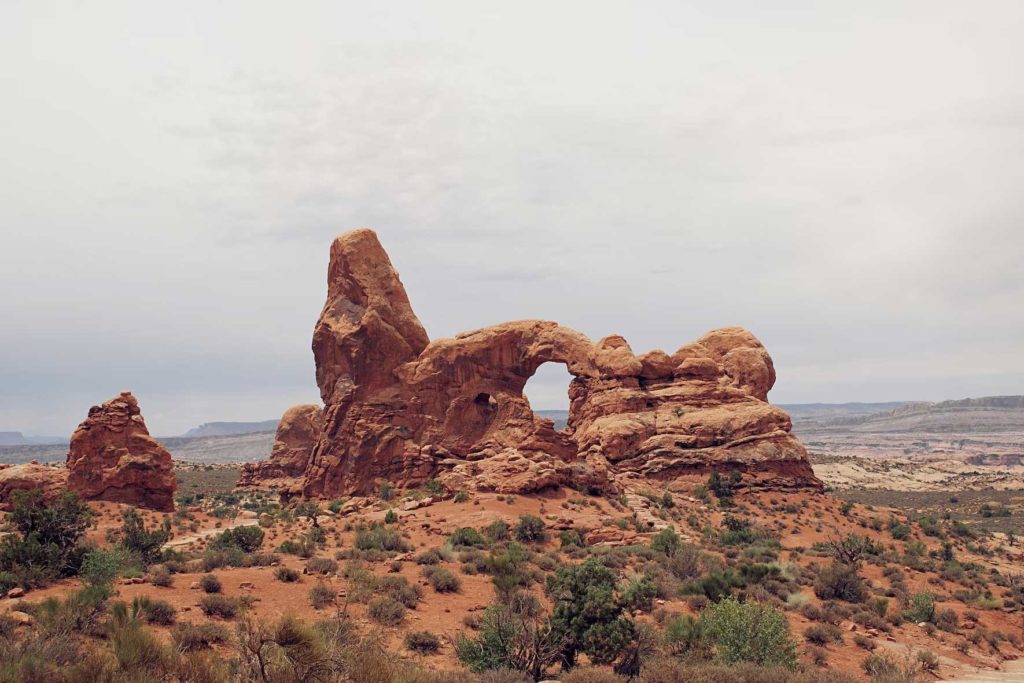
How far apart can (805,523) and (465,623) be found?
927 inches

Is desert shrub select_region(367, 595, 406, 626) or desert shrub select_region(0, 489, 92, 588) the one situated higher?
desert shrub select_region(0, 489, 92, 588)

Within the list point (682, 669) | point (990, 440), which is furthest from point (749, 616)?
point (990, 440)

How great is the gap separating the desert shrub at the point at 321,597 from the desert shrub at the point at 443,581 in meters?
2.60

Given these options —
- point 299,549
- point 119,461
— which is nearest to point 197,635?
point 299,549

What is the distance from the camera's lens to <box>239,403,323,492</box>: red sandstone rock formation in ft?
192

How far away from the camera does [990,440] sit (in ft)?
578

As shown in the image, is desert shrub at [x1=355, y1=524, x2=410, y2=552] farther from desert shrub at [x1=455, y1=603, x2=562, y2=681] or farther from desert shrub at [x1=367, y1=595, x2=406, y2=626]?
desert shrub at [x1=455, y1=603, x2=562, y2=681]

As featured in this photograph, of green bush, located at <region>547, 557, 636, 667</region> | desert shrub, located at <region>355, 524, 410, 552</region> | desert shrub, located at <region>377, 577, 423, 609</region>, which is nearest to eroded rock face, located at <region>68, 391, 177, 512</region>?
desert shrub, located at <region>355, 524, 410, 552</region>

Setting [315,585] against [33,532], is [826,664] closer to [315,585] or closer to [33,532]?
[315,585]

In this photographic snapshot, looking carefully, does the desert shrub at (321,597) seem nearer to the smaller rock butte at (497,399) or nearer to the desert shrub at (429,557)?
the desert shrub at (429,557)

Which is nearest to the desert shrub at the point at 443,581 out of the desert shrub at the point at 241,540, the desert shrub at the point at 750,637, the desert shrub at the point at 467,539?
the desert shrub at the point at 467,539

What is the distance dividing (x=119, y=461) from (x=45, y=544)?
63.7ft

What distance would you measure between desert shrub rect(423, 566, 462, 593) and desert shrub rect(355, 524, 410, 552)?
386 centimetres

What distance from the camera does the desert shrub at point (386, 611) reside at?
1353 cm
